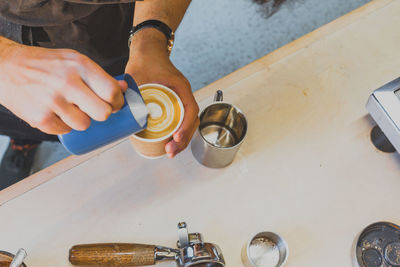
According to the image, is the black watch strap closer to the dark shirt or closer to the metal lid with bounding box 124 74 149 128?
the dark shirt

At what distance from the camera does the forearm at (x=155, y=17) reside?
37.2 inches

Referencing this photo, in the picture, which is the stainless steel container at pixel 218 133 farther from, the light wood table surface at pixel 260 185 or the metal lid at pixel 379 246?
the metal lid at pixel 379 246

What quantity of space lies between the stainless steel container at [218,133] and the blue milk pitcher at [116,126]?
0.23m

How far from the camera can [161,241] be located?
0.86m

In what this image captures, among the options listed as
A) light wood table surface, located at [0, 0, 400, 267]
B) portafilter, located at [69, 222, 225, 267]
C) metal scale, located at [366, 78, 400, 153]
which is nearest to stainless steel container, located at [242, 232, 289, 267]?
light wood table surface, located at [0, 0, 400, 267]

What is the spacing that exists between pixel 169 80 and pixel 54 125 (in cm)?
30

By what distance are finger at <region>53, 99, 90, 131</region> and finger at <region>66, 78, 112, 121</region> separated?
0.05 ft

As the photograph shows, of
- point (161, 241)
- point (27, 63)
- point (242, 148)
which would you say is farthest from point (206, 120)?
point (27, 63)

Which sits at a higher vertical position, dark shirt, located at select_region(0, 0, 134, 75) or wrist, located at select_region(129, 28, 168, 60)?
dark shirt, located at select_region(0, 0, 134, 75)

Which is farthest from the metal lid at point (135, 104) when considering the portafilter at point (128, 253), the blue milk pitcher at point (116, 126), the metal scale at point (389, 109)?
the metal scale at point (389, 109)

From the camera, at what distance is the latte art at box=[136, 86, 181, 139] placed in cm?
73

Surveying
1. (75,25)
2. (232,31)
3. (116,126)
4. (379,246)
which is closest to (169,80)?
(116,126)

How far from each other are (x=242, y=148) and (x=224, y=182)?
0.38 feet

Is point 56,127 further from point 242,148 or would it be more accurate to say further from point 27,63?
point 242,148
